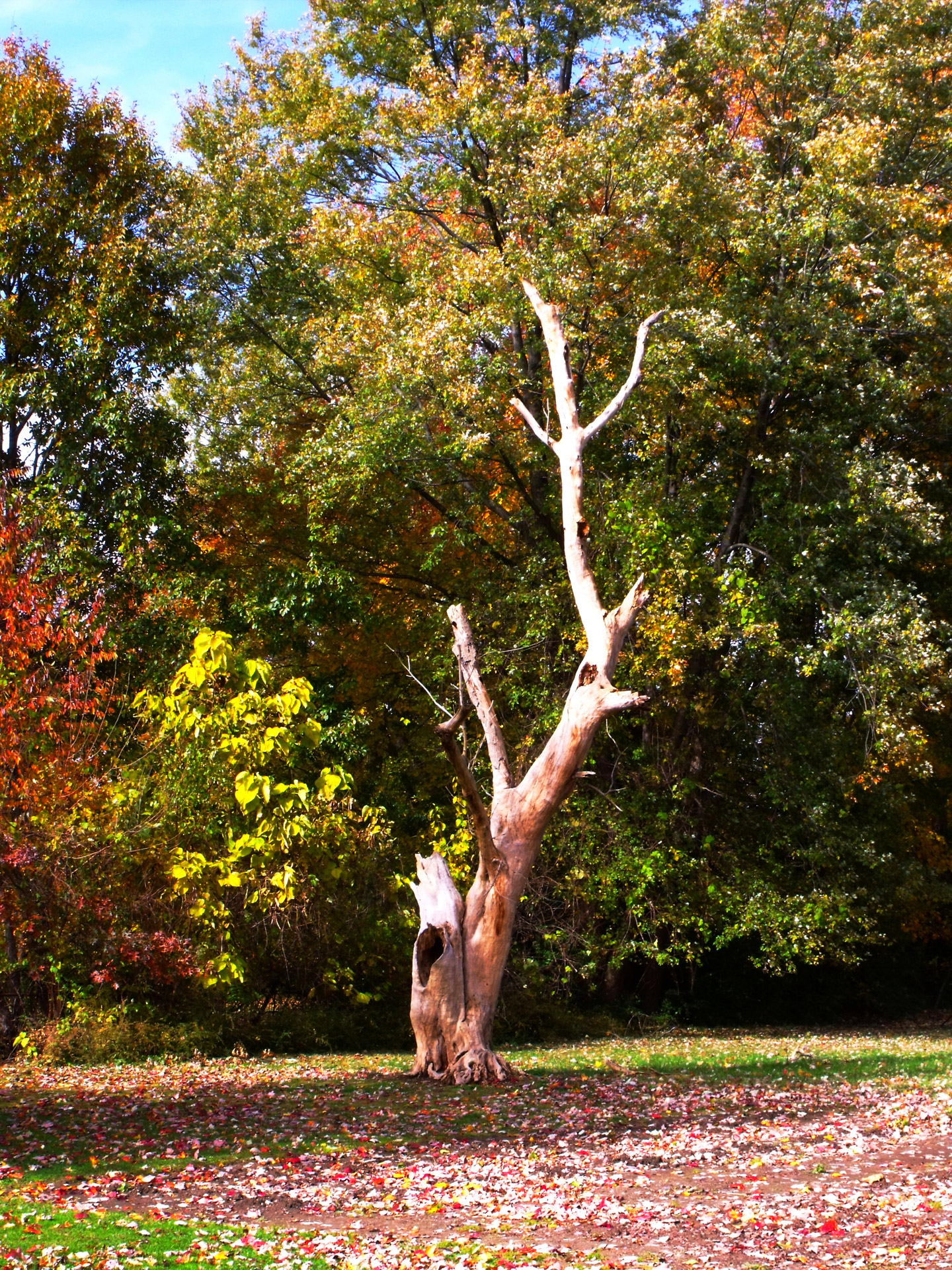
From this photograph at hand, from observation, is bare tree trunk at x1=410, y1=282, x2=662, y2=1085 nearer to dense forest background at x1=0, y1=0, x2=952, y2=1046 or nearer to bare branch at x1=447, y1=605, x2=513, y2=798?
bare branch at x1=447, y1=605, x2=513, y2=798

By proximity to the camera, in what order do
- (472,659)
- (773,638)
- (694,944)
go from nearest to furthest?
(472,659), (773,638), (694,944)

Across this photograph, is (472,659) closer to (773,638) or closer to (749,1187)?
(773,638)

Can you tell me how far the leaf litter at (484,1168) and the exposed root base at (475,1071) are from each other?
0.94 ft

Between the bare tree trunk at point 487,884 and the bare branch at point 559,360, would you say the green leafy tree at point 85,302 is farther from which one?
the bare tree trunk at point 487,884

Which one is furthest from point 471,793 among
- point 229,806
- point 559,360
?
point 559,360

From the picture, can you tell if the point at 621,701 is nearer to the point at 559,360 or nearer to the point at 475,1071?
the point at 475,1071

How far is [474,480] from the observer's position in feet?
65.2

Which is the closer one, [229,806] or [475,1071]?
[475,1071]

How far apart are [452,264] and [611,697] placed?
8.96 meters

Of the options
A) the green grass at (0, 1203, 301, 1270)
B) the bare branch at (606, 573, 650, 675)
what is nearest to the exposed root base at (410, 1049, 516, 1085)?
the bare branch at (606, 573, 650, 675)

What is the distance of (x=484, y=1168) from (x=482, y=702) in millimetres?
5599

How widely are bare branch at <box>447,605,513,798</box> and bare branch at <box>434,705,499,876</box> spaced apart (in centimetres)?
49

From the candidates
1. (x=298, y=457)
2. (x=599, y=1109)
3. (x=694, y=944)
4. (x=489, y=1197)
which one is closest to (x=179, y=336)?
(x=298, y=457)

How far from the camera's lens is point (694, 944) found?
62.8 feet
